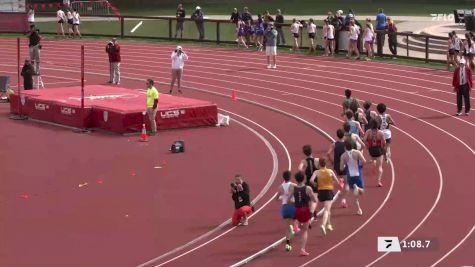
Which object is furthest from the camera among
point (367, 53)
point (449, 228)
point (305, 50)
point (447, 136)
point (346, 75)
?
point (305, 50)

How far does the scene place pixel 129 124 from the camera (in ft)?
88.8

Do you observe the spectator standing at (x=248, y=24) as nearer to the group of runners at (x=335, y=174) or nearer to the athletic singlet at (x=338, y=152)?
the group of runners at (x=335, y=174)

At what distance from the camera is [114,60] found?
116ft

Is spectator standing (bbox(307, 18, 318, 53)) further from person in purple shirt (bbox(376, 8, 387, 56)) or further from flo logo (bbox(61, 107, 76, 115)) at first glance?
flo logo (bbox(61, 107, 76, 115))

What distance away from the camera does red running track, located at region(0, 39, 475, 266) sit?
16.5 meters

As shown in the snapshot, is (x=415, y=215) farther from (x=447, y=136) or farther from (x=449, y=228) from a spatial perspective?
(x=447, y=136)

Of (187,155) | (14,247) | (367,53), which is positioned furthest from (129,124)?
(367,53)

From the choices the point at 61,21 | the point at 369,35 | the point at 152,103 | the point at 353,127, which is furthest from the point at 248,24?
the point at 353,127

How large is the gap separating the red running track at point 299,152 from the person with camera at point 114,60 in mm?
492

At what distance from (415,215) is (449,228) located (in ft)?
3.15

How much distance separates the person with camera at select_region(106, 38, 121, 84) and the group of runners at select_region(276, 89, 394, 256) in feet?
44.5

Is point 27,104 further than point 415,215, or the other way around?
point 27,104

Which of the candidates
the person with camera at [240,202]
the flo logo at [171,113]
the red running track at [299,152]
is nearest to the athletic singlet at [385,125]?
the red running track at [299,152]

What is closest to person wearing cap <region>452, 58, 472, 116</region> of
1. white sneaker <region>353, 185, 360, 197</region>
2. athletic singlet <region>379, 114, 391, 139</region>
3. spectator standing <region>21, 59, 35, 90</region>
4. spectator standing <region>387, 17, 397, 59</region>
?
athletic singlet <region>379, 114, 391, 139</region>
